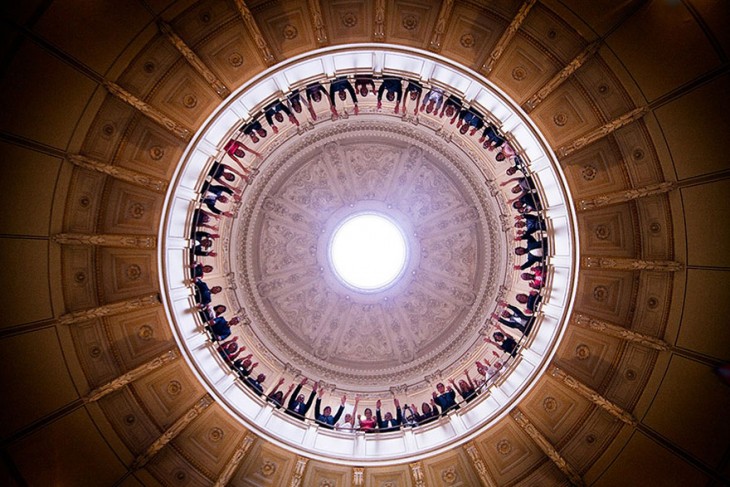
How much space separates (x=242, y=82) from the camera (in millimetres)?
11227

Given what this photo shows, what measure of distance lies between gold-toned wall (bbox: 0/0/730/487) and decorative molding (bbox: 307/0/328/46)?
6 cm

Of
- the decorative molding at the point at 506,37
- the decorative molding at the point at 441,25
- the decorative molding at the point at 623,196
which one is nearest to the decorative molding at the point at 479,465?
the decorative molding at the point at 623,196

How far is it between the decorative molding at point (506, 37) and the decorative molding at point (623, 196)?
4712mm

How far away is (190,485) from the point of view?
39.4ft

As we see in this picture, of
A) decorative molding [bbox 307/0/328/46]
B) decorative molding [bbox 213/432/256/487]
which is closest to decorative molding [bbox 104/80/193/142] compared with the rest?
decorative molding [bbox 307/0/328/46]

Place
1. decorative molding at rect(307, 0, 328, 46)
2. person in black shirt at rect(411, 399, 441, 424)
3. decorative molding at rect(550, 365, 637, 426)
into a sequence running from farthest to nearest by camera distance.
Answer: person in black shirt at rect(411, 399, 441, 424), decorative molding at rect(550, 365, 637, 426), decorative molding at rect(307, 0, 328, 46)

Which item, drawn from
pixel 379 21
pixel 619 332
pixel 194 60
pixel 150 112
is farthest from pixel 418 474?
pixel 194 60

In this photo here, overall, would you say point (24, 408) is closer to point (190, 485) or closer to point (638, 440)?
point (190, 485)

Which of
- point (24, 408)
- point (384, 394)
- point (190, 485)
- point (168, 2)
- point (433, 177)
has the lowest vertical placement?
point (190, 485)

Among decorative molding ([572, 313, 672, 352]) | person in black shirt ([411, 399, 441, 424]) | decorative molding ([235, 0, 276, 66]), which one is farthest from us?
person in black shirt ([411, 399, 441, 424])

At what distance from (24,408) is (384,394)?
13.2m

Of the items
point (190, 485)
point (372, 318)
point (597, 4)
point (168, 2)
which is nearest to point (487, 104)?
point (597, 4)

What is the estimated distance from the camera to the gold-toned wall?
359 inches

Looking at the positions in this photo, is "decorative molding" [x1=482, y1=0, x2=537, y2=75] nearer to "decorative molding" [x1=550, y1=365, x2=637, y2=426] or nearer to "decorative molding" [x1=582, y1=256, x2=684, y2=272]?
"decorative molding" [x1=582, y1=256, x2=684, y2=272]
